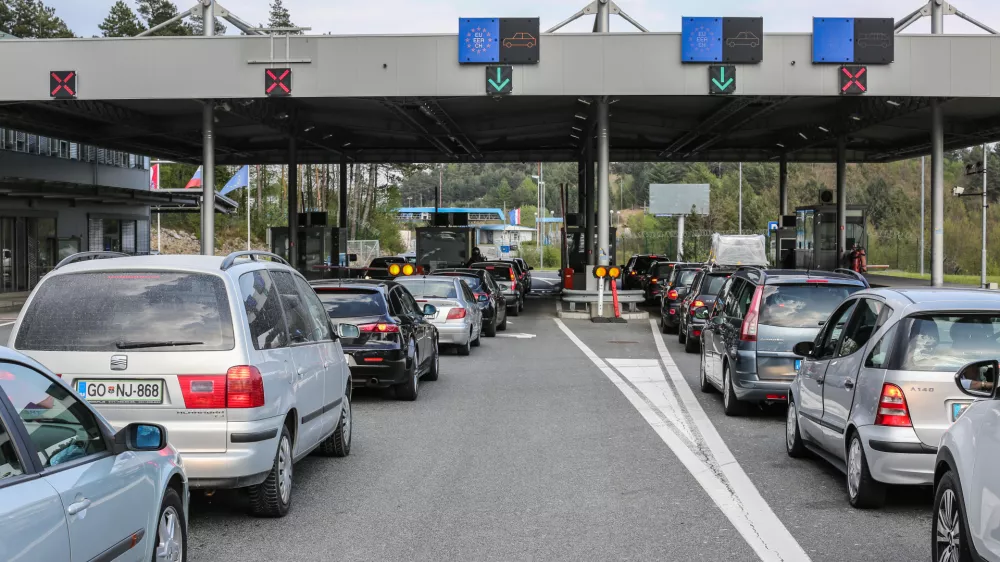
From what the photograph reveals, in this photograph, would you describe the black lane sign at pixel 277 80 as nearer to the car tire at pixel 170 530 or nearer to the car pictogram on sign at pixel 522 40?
the car pictogram on sign at pixel 522 40

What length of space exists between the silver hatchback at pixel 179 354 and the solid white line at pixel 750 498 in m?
3.22

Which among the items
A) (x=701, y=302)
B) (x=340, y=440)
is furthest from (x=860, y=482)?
(x=701, y=302)

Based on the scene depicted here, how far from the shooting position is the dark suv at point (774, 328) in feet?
37.4

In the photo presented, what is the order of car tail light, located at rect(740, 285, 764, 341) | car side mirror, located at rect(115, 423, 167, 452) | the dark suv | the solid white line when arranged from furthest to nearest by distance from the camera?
car tail light, located at rect(740, 285, 764, 341) → the dark suv → the solid white line → car side mirror, located at rect(115, 423, 167, 452)

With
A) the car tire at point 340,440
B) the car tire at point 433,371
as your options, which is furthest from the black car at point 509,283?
the car tire at point 340,440

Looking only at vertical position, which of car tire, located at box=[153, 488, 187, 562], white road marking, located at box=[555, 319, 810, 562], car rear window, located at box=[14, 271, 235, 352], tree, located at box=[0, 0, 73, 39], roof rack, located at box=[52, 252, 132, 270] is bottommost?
white road marking, located at box=[555, 319, 810, 562]

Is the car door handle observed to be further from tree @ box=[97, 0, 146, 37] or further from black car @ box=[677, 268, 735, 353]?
tree @ box=[97, 0, 146, 37]

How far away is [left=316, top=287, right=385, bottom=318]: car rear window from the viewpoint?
13.4 meters

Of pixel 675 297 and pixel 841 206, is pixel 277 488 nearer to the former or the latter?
pixel 675 297

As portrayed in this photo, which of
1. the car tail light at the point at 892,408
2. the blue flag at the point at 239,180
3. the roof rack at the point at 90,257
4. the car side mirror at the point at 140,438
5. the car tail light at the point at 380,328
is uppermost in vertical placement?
the blue flag at the point at 239,180

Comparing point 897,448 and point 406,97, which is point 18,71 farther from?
point 897,448

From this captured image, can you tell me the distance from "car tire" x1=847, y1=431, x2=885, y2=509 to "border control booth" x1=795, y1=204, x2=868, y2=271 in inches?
1450

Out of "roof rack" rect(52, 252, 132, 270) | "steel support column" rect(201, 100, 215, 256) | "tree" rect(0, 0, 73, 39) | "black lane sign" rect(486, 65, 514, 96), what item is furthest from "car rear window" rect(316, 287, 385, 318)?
"tree" rect(0, 0, 73, 39)

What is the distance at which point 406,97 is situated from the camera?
31.0 m
